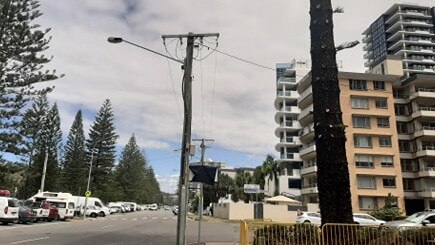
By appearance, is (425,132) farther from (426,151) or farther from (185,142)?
(185,142)

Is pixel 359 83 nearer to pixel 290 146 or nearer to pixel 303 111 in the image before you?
pixel 303 111

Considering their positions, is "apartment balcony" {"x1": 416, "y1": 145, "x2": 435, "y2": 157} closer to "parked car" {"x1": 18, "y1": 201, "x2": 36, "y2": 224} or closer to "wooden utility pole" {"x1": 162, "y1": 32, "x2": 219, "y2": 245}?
"wooden utility pole" {"x1": 162, "y1": 32, "x2": 219, "y2": 245}

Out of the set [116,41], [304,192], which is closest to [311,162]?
[304,192]

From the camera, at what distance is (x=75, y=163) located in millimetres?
75438

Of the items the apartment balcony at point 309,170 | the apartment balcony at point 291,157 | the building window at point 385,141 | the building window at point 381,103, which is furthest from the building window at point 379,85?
the apartment balcony at point 291,157

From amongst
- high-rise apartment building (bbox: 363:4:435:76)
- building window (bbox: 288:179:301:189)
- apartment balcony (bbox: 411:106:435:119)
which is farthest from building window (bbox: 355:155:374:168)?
high-rise apartment building (bbox: 363:4:435:76)

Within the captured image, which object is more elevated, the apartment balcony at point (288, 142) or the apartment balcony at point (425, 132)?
the apartment balcony at point (288, 142)

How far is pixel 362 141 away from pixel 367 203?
761 cm

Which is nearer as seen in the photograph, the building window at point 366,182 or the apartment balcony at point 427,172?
the building window at point 366,182

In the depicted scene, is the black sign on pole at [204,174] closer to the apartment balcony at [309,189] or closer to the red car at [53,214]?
the red car at [53,214]

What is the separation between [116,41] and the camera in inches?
641

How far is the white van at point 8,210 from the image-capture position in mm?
28312

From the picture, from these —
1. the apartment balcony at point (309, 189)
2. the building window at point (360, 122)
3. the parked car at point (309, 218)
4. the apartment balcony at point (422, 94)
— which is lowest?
the parked car at point (309, 218)

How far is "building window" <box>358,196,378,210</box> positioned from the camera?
51500 mm
